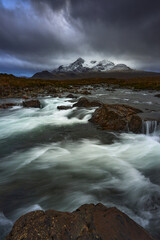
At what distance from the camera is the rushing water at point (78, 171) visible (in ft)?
9.47

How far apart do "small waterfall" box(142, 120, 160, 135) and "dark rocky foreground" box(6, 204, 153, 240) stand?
19.5ft

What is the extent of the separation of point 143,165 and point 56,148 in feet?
10.7

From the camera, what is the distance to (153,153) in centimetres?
516

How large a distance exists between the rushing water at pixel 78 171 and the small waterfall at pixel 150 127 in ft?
0.16

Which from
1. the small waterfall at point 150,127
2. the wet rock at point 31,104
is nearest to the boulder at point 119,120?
the small waterfall at point 150,127

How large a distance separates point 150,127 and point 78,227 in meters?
6.62

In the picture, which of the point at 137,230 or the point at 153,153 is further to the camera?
the point at 153,153

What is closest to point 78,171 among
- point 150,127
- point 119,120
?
point 119,120

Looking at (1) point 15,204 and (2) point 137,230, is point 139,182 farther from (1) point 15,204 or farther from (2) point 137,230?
(1) point 15,204

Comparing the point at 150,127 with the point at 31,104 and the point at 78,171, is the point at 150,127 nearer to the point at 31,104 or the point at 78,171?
the point at 78,171

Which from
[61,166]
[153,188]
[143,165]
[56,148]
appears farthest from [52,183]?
[143,165]

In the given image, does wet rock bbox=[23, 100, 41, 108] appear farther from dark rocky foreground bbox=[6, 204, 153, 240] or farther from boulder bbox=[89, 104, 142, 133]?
dark rocky foreground bbox=[6, 204, 153, 240]

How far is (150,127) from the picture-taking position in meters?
6.95

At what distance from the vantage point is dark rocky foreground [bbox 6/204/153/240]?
1.40 metres
